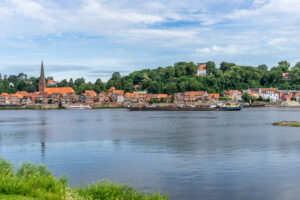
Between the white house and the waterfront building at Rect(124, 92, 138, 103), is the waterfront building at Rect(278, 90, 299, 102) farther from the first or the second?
the waterfront building at Rect(124, 92, 138, 103)

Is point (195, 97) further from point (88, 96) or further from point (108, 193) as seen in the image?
point (108, 193)

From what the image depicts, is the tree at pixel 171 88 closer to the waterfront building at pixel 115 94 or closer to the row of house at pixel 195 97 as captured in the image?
the row of house at pixel 195 97

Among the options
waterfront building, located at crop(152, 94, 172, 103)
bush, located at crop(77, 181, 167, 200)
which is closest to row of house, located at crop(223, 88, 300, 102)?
waterfront building, located at crop(152, 94, 172, 103)

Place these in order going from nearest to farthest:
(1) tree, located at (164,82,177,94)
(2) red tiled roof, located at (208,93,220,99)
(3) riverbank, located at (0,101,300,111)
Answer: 1. (3) riverbank, located at (0,101,300,111)
2. (2) red tiled roof, located at (208,93,220,99)
3. (1) tree, located at (164,82,177,94)

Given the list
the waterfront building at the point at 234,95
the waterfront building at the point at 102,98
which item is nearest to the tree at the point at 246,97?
the waterfront building at the point at 234,95

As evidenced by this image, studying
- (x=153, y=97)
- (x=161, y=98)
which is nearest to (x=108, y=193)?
(x=161, y=98)

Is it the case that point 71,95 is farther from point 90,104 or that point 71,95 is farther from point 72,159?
point 72,159

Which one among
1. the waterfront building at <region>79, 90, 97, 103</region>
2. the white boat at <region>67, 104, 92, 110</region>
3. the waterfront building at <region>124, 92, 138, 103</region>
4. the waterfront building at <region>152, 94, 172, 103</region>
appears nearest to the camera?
the waterfront building at <region>152, 94, 172, 103</region>

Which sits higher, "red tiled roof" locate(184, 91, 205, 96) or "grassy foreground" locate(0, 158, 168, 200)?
"red tiled roof" locate(184, 91, 205, 96)

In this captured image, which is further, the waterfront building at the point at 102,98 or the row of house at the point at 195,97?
the waterfront building at the point at 102,98

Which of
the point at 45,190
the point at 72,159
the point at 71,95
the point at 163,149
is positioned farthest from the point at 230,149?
the point at 71,95

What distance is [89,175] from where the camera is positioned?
2241cm

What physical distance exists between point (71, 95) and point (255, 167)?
181 metres

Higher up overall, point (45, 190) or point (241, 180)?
point (45, 190)
